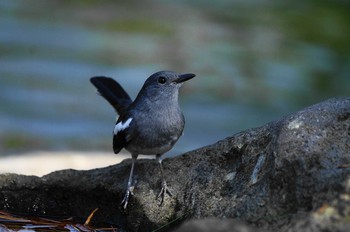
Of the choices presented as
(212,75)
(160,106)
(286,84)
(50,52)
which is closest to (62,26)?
(50,52)

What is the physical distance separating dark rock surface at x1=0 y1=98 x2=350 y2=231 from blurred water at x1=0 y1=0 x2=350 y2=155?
19.0 feet

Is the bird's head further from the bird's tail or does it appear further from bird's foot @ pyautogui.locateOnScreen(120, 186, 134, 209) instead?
bird's foot @ pyautogui.locateOnScreen(120, 186, 134, 209)

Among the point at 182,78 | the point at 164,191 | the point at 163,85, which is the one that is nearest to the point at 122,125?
the point at 163,85

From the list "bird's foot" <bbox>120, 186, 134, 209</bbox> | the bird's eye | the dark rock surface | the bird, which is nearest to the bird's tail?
the bird

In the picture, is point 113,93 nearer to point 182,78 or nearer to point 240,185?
point 182,78

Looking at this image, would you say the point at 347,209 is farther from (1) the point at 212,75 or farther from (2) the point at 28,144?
(1) the point at 212,75

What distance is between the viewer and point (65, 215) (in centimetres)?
482

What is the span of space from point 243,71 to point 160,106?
8.61 meters

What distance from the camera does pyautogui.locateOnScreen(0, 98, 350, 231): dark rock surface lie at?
145 inches

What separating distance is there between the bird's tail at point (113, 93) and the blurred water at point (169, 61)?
387cm

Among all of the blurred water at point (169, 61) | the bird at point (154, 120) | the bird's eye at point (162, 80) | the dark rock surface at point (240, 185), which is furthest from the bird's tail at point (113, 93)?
the blurred water at point (169, 61)

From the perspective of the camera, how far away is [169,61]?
45.9 ft

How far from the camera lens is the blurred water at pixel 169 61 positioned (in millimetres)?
12102

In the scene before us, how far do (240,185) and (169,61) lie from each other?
9.84 metres
